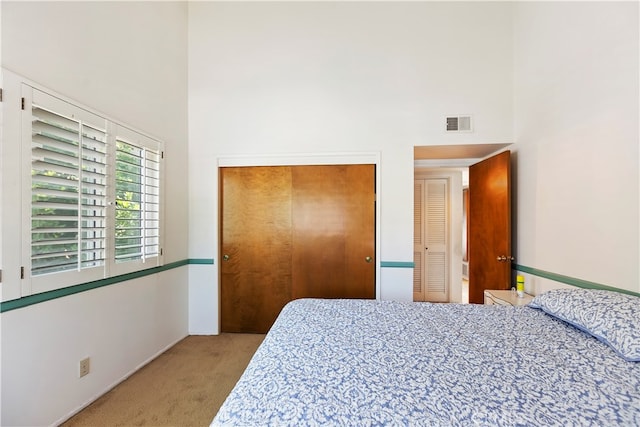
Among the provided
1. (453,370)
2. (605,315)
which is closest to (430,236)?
(605,315)

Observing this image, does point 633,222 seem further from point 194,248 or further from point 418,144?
point 194,248

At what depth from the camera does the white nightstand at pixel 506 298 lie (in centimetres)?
209

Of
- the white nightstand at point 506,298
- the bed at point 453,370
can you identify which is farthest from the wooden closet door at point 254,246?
the white nightstand at point 506,298

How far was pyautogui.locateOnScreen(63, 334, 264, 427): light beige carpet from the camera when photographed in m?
1.65

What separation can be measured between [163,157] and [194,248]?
102 centimetres

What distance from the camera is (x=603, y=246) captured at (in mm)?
1609

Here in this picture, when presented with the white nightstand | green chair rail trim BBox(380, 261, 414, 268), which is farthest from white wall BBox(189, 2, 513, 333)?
the white nightstand

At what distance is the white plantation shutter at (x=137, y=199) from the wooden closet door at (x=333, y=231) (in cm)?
133

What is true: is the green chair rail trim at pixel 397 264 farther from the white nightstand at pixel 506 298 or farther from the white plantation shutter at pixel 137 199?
the white plantation shutter at pixel 137 199

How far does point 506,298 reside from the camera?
86.2 inches

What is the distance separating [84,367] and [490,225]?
3681mm

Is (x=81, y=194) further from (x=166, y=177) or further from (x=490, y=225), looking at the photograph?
(x=490, y=225)

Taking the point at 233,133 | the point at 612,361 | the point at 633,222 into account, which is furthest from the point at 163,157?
the point at 633,222

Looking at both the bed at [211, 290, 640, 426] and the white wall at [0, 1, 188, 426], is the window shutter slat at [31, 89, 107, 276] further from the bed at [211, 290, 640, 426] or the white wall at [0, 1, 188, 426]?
the bed at [211, 290, 640, 426]
